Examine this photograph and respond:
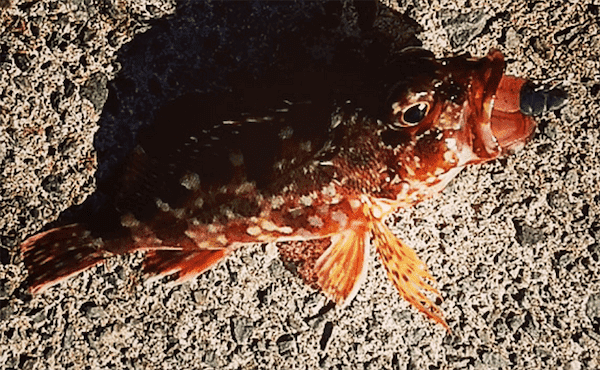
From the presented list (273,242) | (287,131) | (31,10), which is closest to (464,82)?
(287,131)

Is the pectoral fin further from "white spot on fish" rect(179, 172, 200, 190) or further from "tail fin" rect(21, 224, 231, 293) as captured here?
"white spot on fish" rect(179, 172, 200, 190)

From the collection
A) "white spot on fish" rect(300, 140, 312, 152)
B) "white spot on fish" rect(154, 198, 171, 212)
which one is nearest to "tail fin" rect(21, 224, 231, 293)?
"white spot on fish" rect(154, 198, 171, 212)

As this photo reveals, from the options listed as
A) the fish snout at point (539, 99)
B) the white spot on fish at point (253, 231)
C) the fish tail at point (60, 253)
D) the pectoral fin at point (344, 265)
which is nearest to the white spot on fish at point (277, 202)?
the white spot on fish at point (253, 231)

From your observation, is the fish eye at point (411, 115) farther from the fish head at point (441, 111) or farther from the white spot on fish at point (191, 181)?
the white spot on fish at point (191, 181)

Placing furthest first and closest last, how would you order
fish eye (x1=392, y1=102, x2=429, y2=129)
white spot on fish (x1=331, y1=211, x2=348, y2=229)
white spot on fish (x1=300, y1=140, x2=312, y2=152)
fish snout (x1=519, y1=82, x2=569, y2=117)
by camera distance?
fish snout (x1=519, y1=82, x2=569, y2=117), white spot on fish (x1=331, y1=211, x2=348, y2=229), white spot on fish (x1=300, y1=140, x2=312, y2=152), fish eye (x1=392, y1=102, x2=429, y2=129)

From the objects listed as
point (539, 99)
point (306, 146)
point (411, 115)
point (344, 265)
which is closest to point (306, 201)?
point (306, 146)

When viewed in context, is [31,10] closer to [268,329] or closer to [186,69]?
[186,69]
